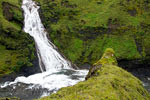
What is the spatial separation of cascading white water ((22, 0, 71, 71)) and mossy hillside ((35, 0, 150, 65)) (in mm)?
1675

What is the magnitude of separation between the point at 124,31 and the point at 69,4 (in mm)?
16823

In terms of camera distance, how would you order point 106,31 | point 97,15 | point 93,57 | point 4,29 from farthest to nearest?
1. point 97,15
2. point 106,31
3. point 93,57
4. point 4,29

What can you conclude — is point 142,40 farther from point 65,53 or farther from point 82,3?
point 82,3

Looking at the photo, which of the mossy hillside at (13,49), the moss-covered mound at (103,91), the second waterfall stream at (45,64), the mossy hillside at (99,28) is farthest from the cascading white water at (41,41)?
the moss-covered mound at (103,91)

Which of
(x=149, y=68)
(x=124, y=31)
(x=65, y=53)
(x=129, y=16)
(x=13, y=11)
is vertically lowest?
(x=149, y=68)

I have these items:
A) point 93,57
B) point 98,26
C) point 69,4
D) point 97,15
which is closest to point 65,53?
point 93,57

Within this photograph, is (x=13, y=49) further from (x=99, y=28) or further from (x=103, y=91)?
(x=103, y=91)

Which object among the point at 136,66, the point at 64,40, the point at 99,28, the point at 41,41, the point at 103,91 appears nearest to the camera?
the point at 103,91

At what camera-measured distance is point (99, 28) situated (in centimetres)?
4188

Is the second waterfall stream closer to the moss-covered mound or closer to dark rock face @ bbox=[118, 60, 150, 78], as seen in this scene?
dark rock face @ bbox=[118, 60, 150, 78]

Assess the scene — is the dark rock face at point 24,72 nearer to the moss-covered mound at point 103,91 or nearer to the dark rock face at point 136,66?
the dark rock face at point 136,66

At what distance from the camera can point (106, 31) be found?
41688mm

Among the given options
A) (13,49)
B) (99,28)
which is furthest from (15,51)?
(99,28)

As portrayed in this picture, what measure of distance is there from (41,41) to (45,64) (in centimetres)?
634
